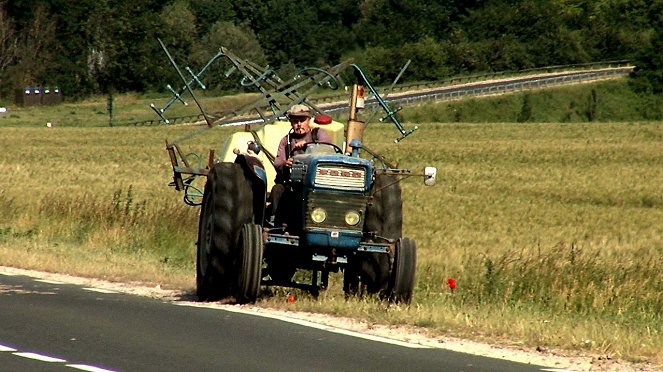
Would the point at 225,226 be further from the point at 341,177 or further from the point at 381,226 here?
the point at 381,226

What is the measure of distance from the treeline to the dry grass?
48448 mm

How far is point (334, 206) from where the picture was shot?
13.8 metres

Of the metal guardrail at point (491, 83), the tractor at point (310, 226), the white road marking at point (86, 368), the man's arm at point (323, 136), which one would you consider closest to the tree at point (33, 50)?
the metal guardrail at point (491, 83)

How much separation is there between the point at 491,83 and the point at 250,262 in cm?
8959

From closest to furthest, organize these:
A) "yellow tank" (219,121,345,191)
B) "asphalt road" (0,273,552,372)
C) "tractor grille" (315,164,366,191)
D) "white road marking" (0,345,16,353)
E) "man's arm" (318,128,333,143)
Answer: "asphalt road" (0,273,552,372), "white road marking" (0,345,16,353), "tractor grille" (315,164,366,191), "man's arm" (318,128,333,143), "yellow tank" (219,121,345,191)

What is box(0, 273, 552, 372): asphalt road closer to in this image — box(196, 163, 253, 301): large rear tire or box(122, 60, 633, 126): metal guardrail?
box(196, 163, 253, 301): large rear tire

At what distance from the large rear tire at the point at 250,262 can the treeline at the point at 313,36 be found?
86651 mm

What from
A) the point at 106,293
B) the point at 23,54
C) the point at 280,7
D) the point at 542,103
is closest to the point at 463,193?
the point at 106,293

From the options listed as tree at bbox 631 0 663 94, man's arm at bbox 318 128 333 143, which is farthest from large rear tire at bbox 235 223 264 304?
tree at bbox 631 0 663 94

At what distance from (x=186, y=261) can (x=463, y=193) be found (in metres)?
23.9

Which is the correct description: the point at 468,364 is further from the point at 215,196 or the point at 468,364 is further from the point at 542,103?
the point at 542,103

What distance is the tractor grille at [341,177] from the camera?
13.7 metres

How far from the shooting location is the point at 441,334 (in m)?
11.8

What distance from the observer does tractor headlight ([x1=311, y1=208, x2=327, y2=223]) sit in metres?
13.7
